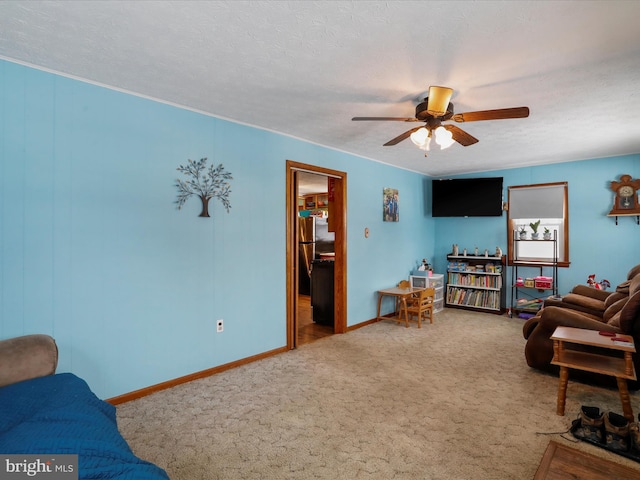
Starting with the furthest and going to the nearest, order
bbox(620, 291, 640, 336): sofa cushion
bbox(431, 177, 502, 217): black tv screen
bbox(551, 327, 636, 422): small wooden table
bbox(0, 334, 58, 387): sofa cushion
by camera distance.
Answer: bbox(431, 177, 502, 217): black tv screen, bbox(620, 291, 640, 336): sofa cushion, bbox(551, 327, 636, 422): small wooden table, bbox(0, 334, 58, 387): sofa cushion

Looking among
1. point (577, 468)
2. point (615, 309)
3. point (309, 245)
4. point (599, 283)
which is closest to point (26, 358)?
point (577, 468)

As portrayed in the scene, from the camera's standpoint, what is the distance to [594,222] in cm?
520

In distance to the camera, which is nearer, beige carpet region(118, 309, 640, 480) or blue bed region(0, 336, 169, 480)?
blue bed region(0, 336, 169, 480)

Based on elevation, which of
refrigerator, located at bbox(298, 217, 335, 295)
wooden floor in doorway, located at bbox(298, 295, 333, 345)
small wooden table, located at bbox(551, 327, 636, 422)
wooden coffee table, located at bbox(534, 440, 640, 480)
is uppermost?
refrigerator, located at bbox(298, 217, 335, 295)

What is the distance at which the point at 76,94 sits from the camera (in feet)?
8.23

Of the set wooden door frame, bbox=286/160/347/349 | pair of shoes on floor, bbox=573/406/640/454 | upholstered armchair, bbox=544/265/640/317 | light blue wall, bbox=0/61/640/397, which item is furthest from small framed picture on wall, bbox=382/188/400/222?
pair of shoes on floor, bbox=573/406/640/454

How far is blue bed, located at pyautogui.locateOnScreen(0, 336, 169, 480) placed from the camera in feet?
3.93

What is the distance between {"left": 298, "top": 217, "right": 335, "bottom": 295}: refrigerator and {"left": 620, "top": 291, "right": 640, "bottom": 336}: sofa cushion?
489 cm

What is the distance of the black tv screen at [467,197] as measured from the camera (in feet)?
19.6

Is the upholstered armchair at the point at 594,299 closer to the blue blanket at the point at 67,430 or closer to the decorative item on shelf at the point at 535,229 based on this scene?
the decorative item on shelf at the point at 535,229

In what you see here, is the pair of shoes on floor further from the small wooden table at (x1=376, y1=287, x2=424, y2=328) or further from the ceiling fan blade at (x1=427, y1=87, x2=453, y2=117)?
the small wooden table at (x1=376, y1=287, x2=424, y2=328)

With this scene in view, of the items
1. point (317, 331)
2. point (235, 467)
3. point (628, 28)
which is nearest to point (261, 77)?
point (628, 28)

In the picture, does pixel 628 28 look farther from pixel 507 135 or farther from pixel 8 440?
pixel 8 440

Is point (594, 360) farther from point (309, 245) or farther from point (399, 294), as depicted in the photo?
point (309, 245)
